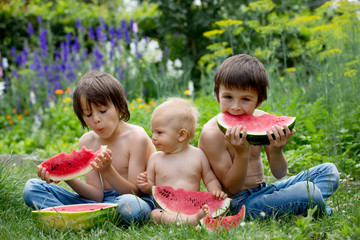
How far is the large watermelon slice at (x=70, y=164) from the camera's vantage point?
327 centimetres

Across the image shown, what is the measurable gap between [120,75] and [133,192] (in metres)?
4.65

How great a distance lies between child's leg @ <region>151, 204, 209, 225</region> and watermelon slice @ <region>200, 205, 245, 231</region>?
0.10 meters

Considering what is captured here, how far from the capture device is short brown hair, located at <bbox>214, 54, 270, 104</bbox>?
3148 mm

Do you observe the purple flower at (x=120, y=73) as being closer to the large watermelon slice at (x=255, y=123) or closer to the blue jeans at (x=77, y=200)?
the blue jeans at (x=77, y=200)

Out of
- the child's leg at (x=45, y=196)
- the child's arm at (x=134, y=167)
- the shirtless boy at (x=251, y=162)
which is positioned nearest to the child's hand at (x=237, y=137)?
the shirtless boy at (x=251, y=162)

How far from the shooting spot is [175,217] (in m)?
3.17

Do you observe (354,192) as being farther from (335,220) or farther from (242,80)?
(242,80)

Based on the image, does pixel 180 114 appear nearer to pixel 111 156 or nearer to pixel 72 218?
pixel 111 156

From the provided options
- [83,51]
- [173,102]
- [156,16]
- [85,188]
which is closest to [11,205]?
[85,188]

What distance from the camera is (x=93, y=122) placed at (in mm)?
3389

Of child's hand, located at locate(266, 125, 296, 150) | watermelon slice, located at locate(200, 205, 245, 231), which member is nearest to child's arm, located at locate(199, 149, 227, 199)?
watermelon slice, located at locate(200, 205, 245, 231)

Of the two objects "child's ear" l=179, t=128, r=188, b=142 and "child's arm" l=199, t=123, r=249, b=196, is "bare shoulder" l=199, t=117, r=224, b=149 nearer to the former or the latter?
"child's arm" l=199, t=123, r=249, b=196

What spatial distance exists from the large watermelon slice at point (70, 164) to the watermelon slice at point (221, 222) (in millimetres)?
897

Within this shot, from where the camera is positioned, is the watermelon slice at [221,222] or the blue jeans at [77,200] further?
the blue jeans at [77,200]
